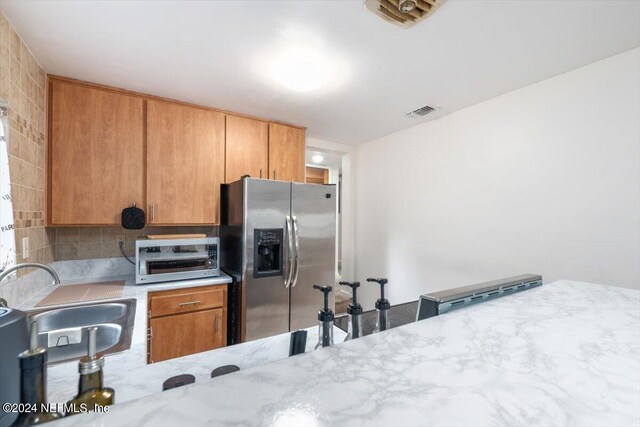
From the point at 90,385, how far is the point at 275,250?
6.14 feet

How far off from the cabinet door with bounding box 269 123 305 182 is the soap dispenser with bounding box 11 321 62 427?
8.07 ft

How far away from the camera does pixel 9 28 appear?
4.60 feet

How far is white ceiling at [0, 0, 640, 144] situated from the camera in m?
1.34

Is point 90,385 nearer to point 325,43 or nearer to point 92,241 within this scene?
point 325,43

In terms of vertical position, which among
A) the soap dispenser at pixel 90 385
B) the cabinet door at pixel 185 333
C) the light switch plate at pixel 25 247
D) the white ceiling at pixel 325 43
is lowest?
the cabinet door at pixel 185 333

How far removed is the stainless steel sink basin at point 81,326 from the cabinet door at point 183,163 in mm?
786

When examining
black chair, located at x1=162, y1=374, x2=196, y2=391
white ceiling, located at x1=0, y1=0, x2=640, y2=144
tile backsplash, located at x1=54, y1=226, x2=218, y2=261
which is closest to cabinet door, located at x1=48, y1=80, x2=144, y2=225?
white ceiling, located at x1=0, y1=0, x2=640, y2=144

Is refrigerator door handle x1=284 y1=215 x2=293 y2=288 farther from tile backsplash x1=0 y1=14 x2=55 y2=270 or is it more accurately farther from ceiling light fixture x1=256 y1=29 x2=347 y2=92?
tile backsplash x1=0 y1=14 x2=55 y2=270

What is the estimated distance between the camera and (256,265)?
219cm

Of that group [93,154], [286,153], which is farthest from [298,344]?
[286,153]

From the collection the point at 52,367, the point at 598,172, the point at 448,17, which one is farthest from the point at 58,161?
the point at 598,172

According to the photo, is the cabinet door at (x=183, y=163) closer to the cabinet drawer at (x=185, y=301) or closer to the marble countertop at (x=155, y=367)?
the cabinet drawer at (x=185, y=301)

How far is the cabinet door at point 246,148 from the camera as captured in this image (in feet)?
8.43

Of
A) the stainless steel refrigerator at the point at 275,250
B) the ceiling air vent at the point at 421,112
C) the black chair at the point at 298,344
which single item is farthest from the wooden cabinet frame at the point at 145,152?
the black chair at the point at 298,344
